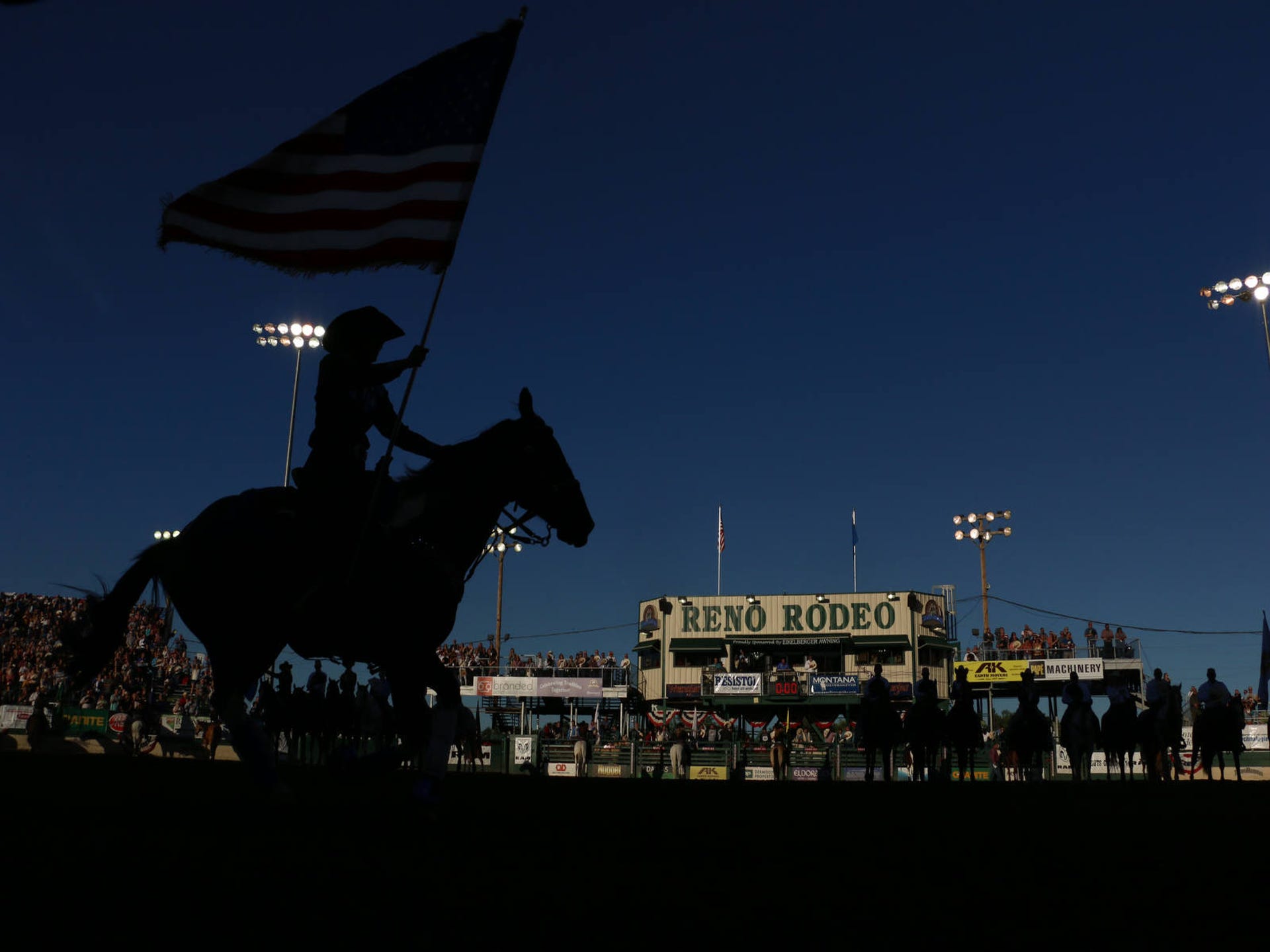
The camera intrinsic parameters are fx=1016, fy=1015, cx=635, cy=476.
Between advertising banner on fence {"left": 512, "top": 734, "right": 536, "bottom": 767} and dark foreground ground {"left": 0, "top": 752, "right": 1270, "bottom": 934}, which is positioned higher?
dark foreground ground {"left": 0, "top": 752, "right": 1270, "bottom": 934}

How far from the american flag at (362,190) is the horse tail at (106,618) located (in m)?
2.50

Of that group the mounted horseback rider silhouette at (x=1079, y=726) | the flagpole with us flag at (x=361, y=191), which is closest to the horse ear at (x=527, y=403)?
the flagpole with us flag at (x=361, y=191)

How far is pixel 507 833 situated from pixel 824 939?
8.72 feet

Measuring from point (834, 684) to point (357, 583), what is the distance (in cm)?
5552

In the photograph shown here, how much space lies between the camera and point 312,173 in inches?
315

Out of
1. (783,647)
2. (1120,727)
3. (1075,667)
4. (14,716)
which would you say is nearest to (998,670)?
(1075,667)

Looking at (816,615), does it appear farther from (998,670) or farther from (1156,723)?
(1156,723)

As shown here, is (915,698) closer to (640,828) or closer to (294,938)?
(640,828)

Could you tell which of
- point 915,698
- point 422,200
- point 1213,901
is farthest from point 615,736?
point 1213,901

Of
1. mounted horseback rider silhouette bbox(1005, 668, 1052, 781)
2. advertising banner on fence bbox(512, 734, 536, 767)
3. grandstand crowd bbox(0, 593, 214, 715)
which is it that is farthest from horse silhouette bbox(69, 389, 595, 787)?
advertising banner on fence bbox(512, 734, 536, 767)

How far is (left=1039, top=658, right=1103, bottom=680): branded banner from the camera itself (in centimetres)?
5756

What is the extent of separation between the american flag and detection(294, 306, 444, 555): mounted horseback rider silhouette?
116cm

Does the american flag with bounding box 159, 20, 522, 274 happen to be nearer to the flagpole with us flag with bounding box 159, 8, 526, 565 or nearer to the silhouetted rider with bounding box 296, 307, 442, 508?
the flagpole with us flag with bounding box 159, 8, 526, 565

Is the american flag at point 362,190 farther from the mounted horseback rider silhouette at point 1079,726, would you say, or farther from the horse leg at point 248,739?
the mounted horseback rider silhouette at point 1079,726
